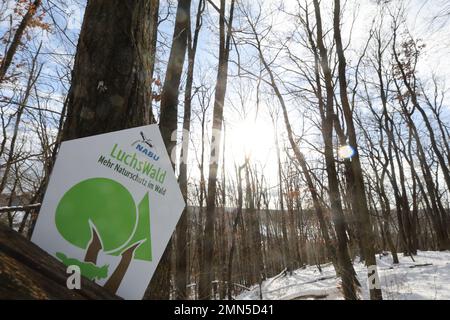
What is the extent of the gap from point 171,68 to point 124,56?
2.47 m

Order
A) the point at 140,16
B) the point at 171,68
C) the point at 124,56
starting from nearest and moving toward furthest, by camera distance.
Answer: the point at 124,56 → the point at 140,16 → the point at 171,68

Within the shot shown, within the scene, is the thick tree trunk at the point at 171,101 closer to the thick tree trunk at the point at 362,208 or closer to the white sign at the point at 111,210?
the white sign at the point at 111,210

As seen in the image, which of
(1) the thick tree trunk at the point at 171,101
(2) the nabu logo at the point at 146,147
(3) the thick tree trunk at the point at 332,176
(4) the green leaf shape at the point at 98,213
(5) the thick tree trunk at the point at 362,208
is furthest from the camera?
(3) the thick tree trunk at the point at 332,176

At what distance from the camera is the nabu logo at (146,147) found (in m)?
1.04

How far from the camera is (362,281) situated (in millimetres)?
8805

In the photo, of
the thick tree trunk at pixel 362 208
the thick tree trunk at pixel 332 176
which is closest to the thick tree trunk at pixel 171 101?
the thick tree trunk at pixel 362 208

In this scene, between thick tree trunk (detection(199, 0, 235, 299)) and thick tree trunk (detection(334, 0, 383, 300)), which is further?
thick tree trunk (detection(199, 0, 235, 299))

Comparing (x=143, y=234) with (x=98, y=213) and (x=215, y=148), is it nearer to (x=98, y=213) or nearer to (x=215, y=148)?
(x=98, y=213)

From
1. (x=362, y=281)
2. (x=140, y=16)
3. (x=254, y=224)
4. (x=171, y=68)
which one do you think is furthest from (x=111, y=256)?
(x=254, y=224)

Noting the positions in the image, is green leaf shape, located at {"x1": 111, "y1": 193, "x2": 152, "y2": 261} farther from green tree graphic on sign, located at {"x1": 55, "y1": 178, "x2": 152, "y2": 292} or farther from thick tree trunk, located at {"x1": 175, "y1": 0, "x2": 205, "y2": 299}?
thick tree trunk, located at {"x1": 175, "y1": 0, "x2": 205, "y2": 299}

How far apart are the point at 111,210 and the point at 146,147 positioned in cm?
25

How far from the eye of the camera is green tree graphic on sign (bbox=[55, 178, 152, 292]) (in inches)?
36.3

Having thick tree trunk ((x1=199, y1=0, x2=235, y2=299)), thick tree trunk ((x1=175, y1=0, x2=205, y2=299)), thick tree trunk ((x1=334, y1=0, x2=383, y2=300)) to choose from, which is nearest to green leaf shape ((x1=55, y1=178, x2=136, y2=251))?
thick tree trunk ((x1=175, y1=0, x2=205, y2=299))
